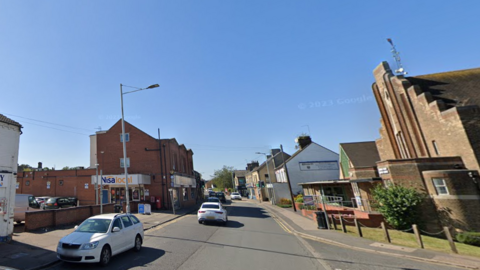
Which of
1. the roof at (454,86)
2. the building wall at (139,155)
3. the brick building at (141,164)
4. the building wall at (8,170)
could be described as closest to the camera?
the building wall at (8,170)

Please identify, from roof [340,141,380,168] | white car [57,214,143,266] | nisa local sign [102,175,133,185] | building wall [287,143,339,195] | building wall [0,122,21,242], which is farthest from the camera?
building wall [287,143,339,195]

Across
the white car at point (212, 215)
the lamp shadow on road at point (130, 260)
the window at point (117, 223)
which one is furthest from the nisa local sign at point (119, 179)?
the window at point (117, 223)

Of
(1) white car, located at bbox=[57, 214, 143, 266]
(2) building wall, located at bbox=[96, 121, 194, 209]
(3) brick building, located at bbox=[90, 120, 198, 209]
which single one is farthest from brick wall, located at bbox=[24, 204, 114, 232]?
(2) building wall, located at bbox=[96, 121, 194, 209]

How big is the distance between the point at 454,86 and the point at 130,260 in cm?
2930

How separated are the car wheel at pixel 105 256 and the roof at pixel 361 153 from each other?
2412cm

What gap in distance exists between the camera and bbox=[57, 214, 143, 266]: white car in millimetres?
6988

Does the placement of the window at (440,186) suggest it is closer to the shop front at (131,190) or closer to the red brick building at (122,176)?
the red brick building at (122,176)

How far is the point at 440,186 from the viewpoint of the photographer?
1578cm

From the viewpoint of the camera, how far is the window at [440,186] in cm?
1559

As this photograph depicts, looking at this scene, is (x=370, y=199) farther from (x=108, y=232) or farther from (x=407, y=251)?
(x=108, y=232)

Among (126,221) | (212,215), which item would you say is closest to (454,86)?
(212,215)

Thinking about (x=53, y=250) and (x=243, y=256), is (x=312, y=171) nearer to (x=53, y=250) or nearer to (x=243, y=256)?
(x=243, y=256)

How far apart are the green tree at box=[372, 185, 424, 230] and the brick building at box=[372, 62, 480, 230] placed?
0.90 meters

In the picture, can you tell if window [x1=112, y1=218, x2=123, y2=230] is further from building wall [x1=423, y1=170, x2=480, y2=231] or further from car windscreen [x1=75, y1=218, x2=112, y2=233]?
building wall [x1=423, y1=170, x2=480, y2=231]
